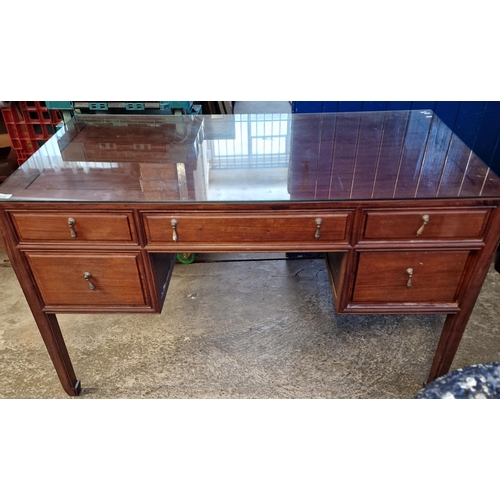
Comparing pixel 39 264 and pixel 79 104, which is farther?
pixel 79 104

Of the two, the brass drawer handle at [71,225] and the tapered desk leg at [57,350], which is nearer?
the brass drawer handle at [71,225]

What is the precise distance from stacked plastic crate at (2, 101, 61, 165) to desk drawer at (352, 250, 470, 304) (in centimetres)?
224

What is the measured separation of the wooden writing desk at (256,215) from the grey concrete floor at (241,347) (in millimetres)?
240

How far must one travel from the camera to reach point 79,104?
2.23 metres

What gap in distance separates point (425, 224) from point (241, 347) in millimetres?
1043

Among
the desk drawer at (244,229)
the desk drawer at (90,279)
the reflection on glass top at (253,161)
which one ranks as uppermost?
the reflection on glass top at (253,161)

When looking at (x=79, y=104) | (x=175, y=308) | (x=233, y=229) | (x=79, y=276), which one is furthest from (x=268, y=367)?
(x=79, y=104)

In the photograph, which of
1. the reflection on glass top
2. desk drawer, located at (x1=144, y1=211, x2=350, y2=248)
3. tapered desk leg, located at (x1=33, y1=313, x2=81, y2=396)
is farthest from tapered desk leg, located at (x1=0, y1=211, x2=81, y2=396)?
desk drawer, located at (x1=144, y1=211, x2=350, y2=248)

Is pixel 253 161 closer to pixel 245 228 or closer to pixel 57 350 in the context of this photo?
pixel 245 228

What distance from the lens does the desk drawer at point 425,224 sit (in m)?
1.34

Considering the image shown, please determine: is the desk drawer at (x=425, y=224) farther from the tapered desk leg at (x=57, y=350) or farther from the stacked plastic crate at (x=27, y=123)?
the stacked plastic crate at (x=27, y=123)

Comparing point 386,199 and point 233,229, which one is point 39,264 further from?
point 386,199

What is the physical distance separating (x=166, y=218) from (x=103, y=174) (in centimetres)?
32

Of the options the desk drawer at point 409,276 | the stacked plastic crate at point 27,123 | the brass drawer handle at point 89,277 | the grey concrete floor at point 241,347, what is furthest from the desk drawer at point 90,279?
the stacked plastic crate at point 27,123
